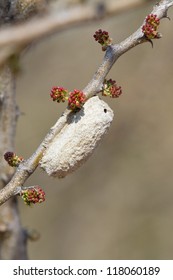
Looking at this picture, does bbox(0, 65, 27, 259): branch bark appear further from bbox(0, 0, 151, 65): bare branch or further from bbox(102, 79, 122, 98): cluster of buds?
bbox(0, 0, 151, 65): bare branch

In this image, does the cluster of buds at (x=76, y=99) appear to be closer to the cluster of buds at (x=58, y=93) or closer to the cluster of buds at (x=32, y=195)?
the cluster of buds at (x=58, y=93)

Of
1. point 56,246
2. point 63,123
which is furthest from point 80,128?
point 56,246

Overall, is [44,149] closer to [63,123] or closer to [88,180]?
[63,123]

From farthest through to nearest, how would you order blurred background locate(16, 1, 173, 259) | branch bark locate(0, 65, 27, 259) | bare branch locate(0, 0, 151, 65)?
blurred background locate(16, 1, 173, 259) < branch bark locate(0, 65, 27, 259) < bare branch locate(0, 0, 151, 65)

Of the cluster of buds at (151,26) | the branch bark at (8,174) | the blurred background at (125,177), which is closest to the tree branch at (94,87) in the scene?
the cluster of buds at (151,26)

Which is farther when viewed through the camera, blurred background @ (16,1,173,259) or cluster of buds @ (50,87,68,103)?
blurred background @ (16,1,173,259)

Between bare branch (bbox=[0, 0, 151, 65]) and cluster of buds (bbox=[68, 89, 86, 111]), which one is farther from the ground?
cluster of buds (bbox=[68, 89, 86, 111])

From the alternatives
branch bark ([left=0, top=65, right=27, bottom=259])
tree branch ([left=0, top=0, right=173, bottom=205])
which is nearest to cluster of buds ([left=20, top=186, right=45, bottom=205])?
tree branch ([left=0, top=0, right=173, bottom=205])
